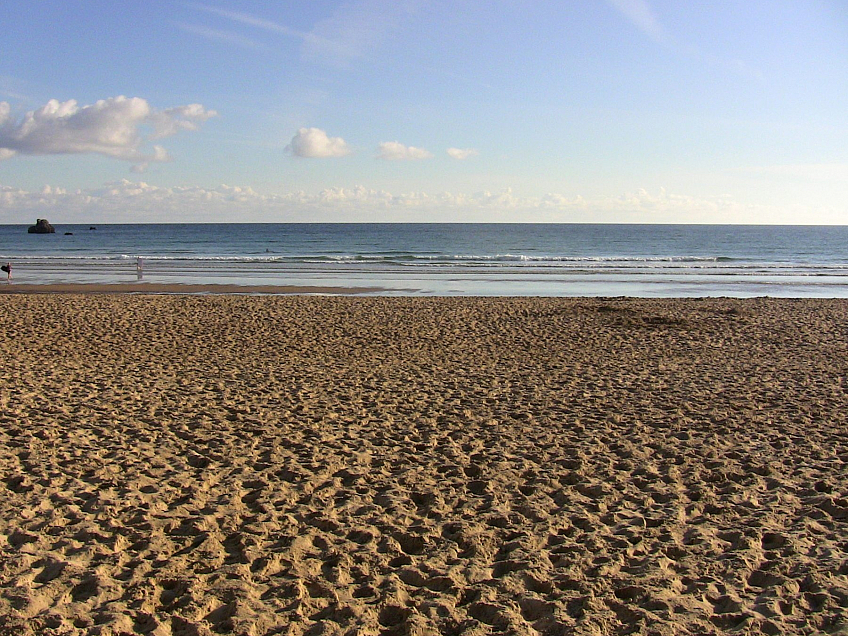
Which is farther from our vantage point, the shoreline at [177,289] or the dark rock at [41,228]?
the dark rock at [41,228]

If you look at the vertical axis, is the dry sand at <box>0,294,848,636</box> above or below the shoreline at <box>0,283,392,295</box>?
below

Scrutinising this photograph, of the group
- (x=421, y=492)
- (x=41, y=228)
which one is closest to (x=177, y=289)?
A: (x=421, y=492)

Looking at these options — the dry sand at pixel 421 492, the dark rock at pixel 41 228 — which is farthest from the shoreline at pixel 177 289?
the dark rock at pixel 41 228

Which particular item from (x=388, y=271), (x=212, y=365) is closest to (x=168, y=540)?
(x=212, y=365)

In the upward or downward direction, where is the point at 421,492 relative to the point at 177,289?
downward

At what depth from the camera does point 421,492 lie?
16.2 feet

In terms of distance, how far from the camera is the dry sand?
345cm

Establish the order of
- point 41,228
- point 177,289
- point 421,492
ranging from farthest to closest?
1. point 41,228
2. point 177,289
3. point 421,492

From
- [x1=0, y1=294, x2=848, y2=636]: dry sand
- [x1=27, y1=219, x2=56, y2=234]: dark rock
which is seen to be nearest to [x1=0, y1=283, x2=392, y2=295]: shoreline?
[x1=0, y1=294, x2=848, y2=636]: dry sand

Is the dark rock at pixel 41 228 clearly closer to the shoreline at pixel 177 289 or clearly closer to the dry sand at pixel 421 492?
the shoreline at pixel 177 289

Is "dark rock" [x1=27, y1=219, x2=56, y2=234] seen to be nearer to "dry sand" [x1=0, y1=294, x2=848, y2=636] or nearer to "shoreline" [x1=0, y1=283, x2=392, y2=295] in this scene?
Result: "shoreline" [x1=0, y1=283, x2=392, y2=295]

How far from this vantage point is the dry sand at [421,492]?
3.45 metres

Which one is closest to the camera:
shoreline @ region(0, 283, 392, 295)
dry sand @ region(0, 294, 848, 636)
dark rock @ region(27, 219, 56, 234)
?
dry sand @ region(0, 294, 848, 636)

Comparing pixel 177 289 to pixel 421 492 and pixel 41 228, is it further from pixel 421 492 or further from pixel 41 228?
pixel 41 228
